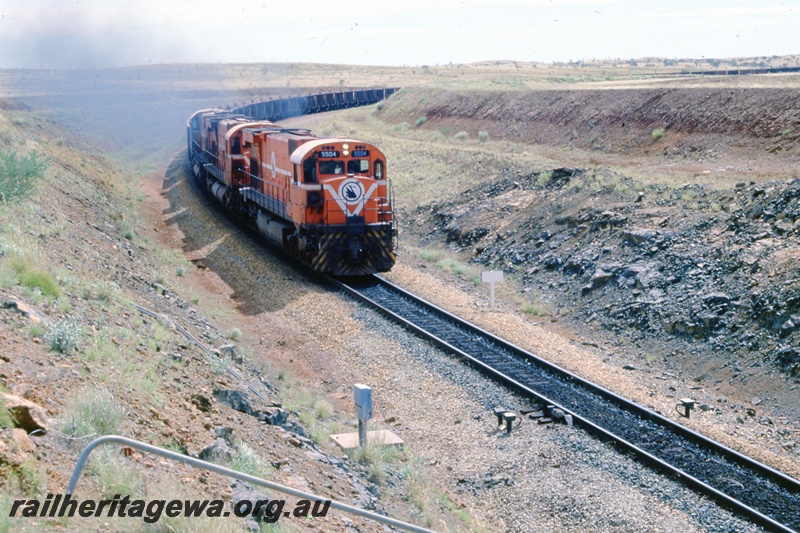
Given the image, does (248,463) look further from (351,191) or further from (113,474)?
(351,191)

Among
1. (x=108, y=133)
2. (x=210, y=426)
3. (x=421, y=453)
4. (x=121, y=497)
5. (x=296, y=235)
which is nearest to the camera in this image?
(x=121, y=497)

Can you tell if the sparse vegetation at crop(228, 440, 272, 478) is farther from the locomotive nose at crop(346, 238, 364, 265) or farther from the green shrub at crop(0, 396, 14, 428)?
the locomotive nose at crop(346, 238, 364, 265)

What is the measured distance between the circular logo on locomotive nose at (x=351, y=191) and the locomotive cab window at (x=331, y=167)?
0.50m

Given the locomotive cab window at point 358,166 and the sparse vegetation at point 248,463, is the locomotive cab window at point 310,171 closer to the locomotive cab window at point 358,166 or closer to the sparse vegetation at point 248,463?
the locomotive cab window at point 358,166

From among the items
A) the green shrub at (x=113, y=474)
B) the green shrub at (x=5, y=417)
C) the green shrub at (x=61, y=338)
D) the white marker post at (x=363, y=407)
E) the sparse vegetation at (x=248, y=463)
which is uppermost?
the green shrub at (x=5, y=417)

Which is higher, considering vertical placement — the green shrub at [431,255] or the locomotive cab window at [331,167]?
the locomotive cab window at [331,167]

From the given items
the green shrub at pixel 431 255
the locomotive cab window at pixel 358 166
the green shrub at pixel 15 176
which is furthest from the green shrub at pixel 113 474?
the green shrub at pixel 431 255

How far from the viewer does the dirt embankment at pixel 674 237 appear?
16703 mm

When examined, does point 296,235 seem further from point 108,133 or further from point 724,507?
point 108,133

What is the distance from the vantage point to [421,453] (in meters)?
12.7

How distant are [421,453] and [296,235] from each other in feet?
42.1

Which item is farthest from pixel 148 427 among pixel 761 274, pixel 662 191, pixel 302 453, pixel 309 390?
pixel 662 191

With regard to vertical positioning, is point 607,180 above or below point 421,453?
above

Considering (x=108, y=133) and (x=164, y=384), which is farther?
(x=108, y=133)
